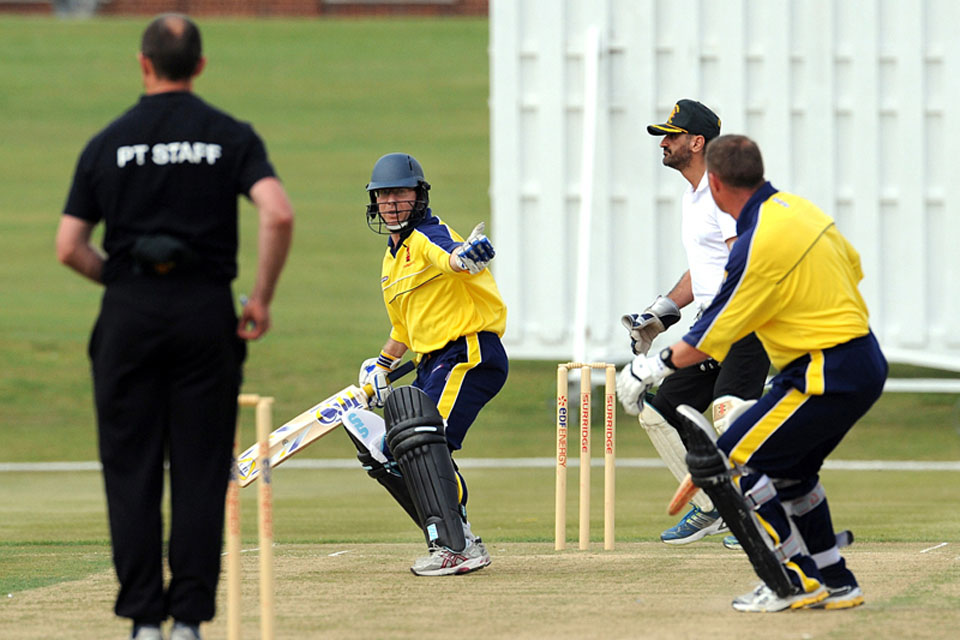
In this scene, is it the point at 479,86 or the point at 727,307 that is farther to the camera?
the point at 479,86

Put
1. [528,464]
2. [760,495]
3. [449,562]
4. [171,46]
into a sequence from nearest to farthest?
[171,46] < [760,495] < [449,562] < [528,464]

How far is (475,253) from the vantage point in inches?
235

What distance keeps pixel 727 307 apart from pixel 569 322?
7.66m

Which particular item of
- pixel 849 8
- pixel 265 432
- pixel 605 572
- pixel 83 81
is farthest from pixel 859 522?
pixel 83 81

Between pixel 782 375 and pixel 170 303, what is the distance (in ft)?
6.63

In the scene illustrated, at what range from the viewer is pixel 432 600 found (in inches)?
217

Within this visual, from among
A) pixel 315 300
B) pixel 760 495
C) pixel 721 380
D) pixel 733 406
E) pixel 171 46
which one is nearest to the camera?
pixel 171 46

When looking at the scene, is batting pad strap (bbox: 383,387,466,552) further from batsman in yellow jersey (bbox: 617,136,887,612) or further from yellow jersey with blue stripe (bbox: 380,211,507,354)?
batsman in yellow jersey (bbox: 617,136,887,612)

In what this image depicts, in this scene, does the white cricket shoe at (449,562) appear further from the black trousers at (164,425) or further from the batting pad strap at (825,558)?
the black trousers at (164,425)

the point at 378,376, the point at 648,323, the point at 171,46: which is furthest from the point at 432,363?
the point at 171,46

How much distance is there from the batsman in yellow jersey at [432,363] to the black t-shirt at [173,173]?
1736 mm

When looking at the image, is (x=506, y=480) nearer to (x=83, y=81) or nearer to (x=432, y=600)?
(x=432, y=600)

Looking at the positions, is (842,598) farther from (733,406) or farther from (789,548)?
(733,406)

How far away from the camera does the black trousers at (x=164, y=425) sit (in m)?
4.46
